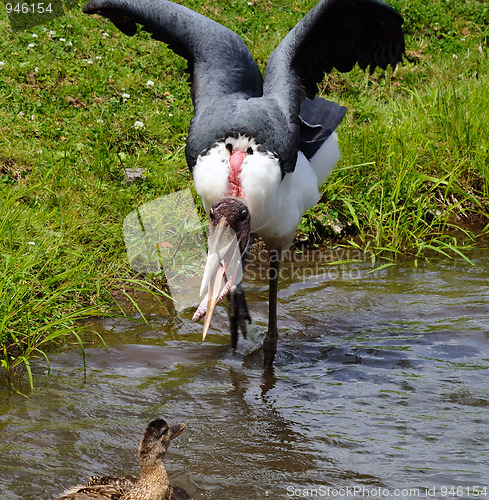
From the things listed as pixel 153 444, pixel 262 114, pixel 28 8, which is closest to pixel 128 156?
pixel 262 114

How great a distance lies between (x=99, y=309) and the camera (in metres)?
4.21

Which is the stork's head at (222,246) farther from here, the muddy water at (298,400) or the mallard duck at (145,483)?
the mallard duck at (145,483)

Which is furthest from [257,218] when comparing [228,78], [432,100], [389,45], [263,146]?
[432,100]

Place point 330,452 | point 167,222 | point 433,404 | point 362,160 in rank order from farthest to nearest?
point 362,160 → point 167,222 → point 433,404 → point 330,452

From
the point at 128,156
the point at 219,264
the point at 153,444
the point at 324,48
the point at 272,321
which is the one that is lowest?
the point at 153,444

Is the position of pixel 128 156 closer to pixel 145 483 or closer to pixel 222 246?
pixel 222 246

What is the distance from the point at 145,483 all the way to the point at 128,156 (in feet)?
11.0

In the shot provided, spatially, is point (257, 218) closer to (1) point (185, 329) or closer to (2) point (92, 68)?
(1) point (185, 329)

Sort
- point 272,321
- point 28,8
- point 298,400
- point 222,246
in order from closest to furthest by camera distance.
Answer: point 222,246 → point 298,400 → point 272,321 → point 28,8

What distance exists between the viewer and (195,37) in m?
4.30

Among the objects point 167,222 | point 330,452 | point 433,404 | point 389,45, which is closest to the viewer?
point 330,452

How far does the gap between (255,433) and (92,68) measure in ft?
13.4

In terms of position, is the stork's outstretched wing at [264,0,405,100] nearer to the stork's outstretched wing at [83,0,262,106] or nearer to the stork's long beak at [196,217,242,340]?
the stork's outstretched wing at [83,0,262,106]

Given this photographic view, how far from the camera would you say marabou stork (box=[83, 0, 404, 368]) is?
11.7 ft
